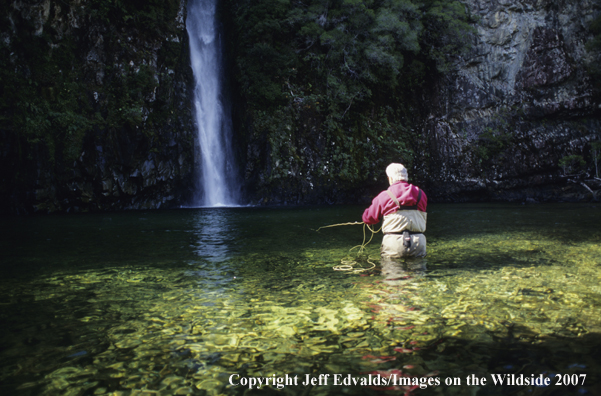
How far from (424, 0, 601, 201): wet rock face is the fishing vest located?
24583 millimetres

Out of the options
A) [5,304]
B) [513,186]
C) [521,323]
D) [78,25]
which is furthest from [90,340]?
[513,186]

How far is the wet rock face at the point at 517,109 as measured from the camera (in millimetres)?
27781

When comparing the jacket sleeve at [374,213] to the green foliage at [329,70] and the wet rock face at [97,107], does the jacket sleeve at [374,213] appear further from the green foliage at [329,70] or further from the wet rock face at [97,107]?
the green foliage at [329,70]

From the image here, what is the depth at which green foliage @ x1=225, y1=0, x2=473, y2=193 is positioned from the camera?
26.1 metres

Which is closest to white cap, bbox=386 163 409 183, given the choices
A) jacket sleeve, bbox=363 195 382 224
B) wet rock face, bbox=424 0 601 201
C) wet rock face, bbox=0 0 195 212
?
jacket sleeve, bbox=363 195 382 224

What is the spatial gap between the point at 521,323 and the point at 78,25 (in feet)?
82.5

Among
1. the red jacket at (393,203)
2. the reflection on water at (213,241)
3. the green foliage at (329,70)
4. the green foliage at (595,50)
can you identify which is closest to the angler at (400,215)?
the red jacket at (393,203)

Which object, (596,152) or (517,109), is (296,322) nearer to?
(517,109)

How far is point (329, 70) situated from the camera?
27.7 m

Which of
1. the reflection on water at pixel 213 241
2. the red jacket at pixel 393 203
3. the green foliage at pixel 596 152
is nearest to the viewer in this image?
the red jacket at pixel 393 203

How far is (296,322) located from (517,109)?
31.0 m

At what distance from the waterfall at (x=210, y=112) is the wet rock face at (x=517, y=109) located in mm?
14669

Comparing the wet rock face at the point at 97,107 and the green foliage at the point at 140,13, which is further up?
the green foliage at the point at 140,13

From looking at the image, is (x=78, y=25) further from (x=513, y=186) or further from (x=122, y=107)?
(x=513, y=186)
